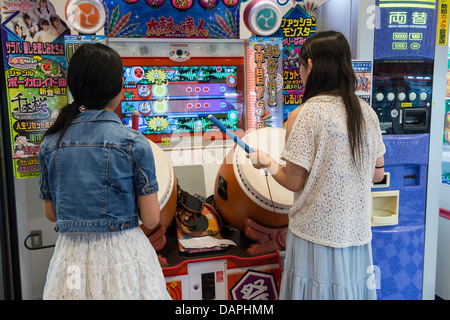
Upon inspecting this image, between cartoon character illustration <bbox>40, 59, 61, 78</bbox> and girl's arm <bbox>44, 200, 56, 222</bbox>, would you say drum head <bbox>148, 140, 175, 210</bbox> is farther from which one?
cartoon character illustration <bbox>40, 59, 61, 78</bbox>

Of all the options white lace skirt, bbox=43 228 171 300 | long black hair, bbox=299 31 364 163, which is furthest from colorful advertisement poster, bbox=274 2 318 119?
white lace skirt, bbox=43 228 171 300

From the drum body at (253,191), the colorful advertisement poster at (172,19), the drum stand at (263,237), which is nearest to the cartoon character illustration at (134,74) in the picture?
the colorful advertisement poster at (172,19)

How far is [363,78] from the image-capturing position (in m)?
2.27

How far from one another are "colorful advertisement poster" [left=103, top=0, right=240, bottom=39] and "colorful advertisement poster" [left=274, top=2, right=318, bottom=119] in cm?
36

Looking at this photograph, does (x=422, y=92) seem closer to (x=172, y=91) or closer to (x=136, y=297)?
(x=172, y=91)

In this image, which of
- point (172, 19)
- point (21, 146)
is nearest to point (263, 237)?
point (21, 146)

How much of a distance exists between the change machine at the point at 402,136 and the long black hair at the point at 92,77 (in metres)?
1.64

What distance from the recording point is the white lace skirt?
130 centimetres

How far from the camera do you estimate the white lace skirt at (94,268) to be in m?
1.30

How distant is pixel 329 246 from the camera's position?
1.50m

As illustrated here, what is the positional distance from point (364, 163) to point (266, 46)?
3.78 ft

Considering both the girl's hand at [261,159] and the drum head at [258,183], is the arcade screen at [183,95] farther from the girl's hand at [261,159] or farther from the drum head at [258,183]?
the girl's hand at [261,159]

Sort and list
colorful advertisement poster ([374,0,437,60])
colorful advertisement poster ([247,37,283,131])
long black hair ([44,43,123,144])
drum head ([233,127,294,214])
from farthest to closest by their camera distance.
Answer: colorful advertisement poster ([247,37,283,131]) < colorful advertisement poster ([374,0,437,60]) < drum head ([233,127,294,214]) < long black hair ([44,43,123,144])
